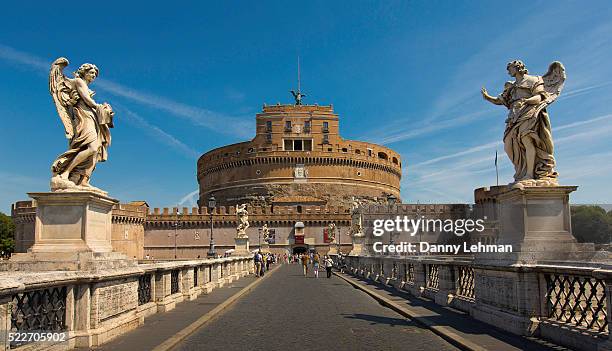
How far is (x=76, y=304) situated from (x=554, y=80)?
7.53 m

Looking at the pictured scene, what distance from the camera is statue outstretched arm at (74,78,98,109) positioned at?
790cm

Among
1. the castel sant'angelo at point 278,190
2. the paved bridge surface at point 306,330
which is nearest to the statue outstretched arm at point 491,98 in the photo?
the paved bridge surface at point 306,330

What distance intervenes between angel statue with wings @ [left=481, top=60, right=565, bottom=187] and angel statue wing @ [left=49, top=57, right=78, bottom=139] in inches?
258

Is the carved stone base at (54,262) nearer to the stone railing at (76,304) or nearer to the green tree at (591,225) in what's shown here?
the stone railing at (76,304)

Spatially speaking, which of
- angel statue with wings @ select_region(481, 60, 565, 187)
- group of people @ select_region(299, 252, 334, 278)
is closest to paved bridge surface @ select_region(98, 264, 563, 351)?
angel statue with wings @ select_region(481, 60, 565, 187)

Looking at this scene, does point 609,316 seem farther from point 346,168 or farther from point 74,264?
point 346,168

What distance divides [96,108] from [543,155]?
6679 millimetres

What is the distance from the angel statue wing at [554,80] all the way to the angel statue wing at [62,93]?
703cm

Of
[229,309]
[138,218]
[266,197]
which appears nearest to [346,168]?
[266,197]

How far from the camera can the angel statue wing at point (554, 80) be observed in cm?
825

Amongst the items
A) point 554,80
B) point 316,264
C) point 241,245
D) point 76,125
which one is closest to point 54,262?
point 76,125

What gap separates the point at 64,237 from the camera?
297 inches

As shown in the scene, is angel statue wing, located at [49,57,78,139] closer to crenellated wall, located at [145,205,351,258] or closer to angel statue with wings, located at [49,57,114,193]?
angel statue with wings, located at [49,57,114,193]

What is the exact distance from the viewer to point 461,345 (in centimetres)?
720
